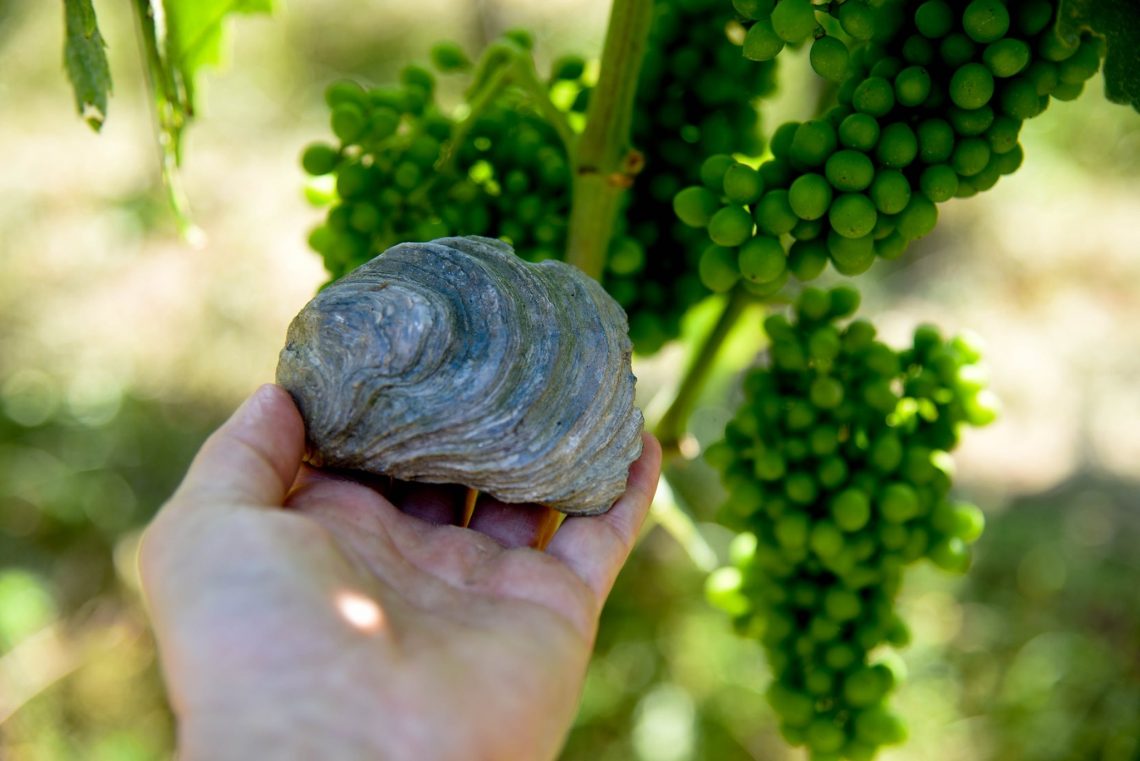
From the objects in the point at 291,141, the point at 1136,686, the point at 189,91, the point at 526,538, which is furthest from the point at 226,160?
the point at 1136,686

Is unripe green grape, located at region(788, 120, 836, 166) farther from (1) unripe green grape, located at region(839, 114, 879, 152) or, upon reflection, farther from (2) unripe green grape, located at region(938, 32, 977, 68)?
(2) unripe green grape, located at region(938, 32, 977, 68)

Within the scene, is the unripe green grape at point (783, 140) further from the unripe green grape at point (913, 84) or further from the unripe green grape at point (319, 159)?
the unripe green grape at point (319, 159)

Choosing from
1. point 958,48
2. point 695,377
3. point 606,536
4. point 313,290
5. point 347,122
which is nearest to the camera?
point 958,48

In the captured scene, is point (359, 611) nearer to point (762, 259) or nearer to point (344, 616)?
point (344, 616)

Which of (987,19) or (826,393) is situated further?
(826,393)

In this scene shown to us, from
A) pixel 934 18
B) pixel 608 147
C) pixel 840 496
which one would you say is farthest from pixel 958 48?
pixel 840 496

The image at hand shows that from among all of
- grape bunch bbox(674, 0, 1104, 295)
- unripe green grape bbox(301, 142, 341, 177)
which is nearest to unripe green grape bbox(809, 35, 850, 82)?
grape bunch bbox(674, 0, 1104, 295)
